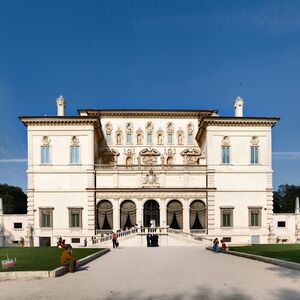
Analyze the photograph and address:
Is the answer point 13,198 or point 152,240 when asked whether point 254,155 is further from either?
point 13,198

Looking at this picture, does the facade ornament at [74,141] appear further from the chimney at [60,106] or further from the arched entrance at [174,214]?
the arched entrance at [174,214]

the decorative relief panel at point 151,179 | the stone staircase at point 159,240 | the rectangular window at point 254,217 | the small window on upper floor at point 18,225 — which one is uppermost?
the decorative relief panel at point 151,179

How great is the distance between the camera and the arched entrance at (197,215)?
164ft

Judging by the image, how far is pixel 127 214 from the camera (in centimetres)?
5009

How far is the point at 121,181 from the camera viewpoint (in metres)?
50.8

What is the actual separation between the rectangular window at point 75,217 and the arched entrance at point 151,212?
25.4 ft

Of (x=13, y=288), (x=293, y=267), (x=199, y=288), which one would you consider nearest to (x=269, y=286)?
(x=199, y=288)

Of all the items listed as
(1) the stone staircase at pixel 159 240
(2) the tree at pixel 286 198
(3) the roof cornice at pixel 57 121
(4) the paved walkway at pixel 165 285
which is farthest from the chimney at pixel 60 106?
(2) the tree at pixel 286 198

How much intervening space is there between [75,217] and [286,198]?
71884 millimetres

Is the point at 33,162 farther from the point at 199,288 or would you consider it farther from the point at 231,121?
the point at 199,288

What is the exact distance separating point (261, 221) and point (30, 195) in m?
27.1

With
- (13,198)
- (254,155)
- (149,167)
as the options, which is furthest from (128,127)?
(13,198)

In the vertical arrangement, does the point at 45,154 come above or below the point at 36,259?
above

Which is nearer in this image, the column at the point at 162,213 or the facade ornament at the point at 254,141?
the column at the point at 162,213
